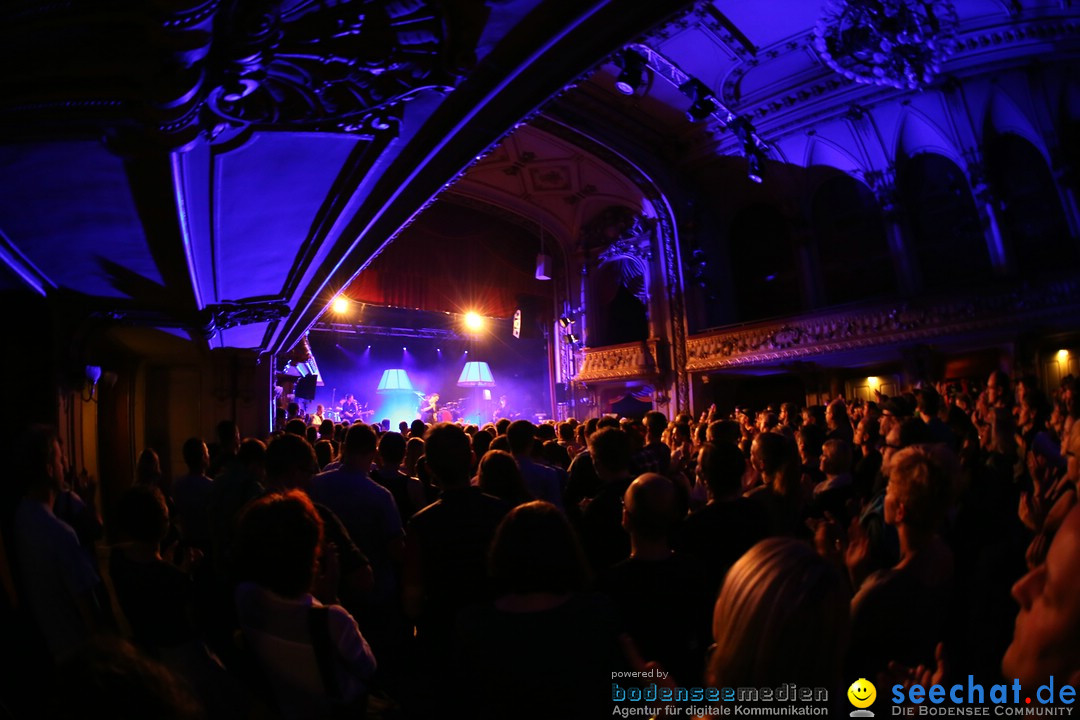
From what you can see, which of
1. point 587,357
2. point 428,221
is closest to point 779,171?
point 587,357

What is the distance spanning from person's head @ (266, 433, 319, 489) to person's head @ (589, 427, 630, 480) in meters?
1.54

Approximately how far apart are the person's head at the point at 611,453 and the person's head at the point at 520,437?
33.9 inches

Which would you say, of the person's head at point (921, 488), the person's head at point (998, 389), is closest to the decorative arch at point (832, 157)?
the person's head at point (998, 389)

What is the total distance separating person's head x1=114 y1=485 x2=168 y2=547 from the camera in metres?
2.22

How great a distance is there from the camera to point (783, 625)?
999mm

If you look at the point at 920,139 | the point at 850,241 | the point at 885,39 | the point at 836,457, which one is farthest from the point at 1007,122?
the point at 836,457

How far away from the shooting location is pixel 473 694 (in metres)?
1.54

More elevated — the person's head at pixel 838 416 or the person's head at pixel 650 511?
the person's head at pixel 838 416

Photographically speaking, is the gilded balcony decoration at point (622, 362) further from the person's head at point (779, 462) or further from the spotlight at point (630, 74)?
the person's head at point (779, 462)

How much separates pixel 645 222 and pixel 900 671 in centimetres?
1431

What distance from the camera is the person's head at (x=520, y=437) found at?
375cm

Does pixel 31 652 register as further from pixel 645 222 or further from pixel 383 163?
pixel 645 222

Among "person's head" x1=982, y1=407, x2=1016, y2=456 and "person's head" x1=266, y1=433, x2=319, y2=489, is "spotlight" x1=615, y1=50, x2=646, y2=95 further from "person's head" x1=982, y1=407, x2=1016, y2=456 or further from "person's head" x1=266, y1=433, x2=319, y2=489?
"person's head" x1=266, y1=433, x2=319, y2=489

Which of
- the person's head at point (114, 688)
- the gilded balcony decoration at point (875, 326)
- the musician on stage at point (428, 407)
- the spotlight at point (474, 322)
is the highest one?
the spotlight at point (474, 322)
